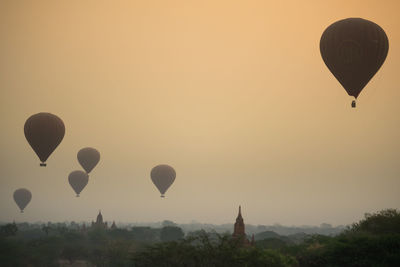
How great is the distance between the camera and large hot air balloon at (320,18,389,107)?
5266cm

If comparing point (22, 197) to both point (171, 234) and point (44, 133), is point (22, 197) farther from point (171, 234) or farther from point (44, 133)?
point (44, 133)

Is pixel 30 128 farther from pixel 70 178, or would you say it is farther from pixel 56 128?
pixel 70 178

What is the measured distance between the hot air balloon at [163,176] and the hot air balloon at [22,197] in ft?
234

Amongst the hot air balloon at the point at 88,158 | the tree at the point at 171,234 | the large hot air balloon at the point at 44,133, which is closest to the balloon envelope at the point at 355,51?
the large hot air balloon at the point at 44,133

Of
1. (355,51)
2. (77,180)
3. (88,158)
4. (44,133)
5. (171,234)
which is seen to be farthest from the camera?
(171,234)

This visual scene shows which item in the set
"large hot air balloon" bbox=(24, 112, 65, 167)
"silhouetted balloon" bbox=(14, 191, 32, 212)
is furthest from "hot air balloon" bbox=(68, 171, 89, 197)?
"large hot air balloon" bbox=(24, 112, 65, 167)

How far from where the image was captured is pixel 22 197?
17825cm

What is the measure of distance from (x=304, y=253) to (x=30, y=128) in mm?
47403

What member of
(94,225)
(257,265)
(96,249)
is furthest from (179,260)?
(94,225)

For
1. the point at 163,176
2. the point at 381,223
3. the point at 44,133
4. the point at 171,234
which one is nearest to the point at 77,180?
the point at 163,176

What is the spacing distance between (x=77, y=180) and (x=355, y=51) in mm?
101368

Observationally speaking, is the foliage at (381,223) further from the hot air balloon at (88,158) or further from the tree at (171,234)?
the tree at (171,234)

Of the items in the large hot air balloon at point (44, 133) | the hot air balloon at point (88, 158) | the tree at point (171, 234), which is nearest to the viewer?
the large hot air balloon at point (44, 133)

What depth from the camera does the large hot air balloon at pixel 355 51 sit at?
5266 centimetres
